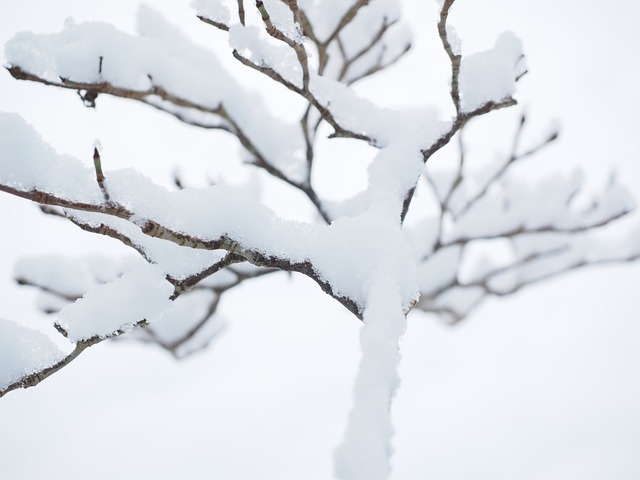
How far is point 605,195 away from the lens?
→ 2553 mm

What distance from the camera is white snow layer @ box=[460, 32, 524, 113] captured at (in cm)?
142

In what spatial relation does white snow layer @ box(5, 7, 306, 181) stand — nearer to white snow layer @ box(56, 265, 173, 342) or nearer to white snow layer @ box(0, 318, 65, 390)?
white snow layer @ box(56, 265, 173, 342)

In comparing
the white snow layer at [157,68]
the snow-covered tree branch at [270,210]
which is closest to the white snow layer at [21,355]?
the snow-covered tree branch at [270,210]

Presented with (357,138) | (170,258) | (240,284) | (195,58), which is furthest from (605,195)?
(170,258)

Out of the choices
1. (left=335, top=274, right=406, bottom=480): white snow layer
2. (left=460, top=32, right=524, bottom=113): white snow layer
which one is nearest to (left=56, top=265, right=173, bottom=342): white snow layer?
(left=335, top=274, right=406, bottom=480): white snow layer

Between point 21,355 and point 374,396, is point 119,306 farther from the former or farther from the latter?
point 374,396

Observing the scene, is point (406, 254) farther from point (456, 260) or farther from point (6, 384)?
point (456, 260)

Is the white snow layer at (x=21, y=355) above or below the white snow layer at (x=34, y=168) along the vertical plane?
below

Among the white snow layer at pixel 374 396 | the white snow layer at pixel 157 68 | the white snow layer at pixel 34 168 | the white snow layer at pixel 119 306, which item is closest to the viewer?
the white snow layer at pixel 374 396

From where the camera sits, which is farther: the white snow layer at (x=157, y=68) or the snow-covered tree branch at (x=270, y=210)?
the white snow layer at (x=157, y=68)

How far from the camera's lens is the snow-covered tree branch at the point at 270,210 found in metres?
0.92

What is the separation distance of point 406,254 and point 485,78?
758 millimetres

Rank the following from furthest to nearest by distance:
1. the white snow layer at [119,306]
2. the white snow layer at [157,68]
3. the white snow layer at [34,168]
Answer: the white snow layer at [157,68], the white snow layer at [119,306], the white snow layer at [34,168]

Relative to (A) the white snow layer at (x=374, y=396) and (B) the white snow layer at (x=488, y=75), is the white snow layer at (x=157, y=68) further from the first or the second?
(A) the white snow layer at (x=374, y=396)
